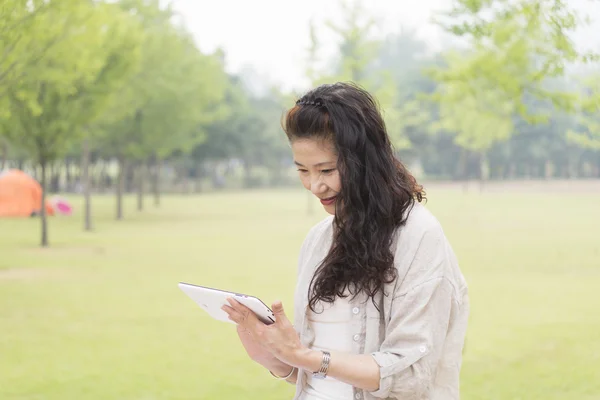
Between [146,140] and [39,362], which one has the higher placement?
[146,140]

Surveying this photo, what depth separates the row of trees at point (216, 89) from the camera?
11.8 m

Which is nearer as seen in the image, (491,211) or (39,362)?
(39,362)

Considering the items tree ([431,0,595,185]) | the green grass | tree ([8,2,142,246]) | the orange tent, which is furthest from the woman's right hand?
the orange tent

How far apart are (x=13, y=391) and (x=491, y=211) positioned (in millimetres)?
26015

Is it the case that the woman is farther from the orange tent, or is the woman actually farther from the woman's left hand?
the orange tent

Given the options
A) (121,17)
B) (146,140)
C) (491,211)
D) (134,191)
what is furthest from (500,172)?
(121,17)

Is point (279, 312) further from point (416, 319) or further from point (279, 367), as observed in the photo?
point (279, 367)

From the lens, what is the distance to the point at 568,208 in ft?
108

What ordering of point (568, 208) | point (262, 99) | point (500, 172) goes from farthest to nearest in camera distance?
point (262, 99)
point (500, 172)
point (568, 208)

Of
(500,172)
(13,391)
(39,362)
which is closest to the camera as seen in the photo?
(13,391)

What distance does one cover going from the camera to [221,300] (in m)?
2.18

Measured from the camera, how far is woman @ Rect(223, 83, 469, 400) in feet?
6.92

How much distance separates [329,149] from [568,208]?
32.6 metres

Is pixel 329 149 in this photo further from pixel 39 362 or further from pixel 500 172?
pixel 500 172
